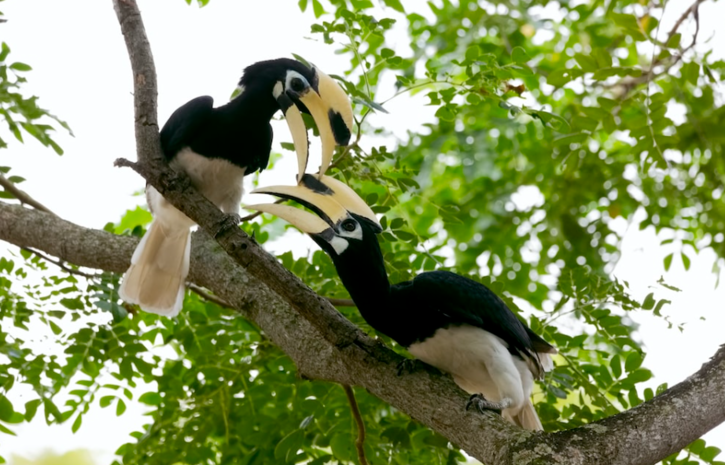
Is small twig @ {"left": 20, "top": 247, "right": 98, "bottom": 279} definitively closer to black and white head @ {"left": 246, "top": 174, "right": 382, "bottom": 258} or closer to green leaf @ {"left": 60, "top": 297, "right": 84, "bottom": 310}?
green leaf @ {"left": 60, "top": 297, "right": 84, "bottom": 310}

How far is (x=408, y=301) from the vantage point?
9.31ft

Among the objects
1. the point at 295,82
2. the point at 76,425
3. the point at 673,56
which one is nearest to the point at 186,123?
the point at 295,82

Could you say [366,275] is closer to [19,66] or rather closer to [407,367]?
[407,367]

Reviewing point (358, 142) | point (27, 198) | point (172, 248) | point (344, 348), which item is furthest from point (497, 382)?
point (27, 198)

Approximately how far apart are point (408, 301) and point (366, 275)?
6.4 inches

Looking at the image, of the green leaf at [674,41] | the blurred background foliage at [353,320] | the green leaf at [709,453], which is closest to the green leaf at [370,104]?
the blurred background foliage at [353,320]

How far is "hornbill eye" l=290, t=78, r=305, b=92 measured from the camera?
3138mm

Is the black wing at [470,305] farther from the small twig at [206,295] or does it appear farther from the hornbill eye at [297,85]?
the small twig at [206,295]

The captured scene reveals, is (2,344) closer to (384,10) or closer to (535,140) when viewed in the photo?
(384,10)

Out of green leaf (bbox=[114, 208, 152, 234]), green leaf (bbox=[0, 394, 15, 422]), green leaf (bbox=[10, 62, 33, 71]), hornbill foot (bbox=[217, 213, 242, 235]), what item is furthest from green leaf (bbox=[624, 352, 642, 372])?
green leaf (bbox=[114, 208, 152, 234])

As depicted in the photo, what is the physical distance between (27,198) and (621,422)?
2.56 m

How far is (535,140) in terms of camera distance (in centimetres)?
523

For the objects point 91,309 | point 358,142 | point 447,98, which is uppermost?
point 447,98

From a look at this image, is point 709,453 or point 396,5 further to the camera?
point 396,5
